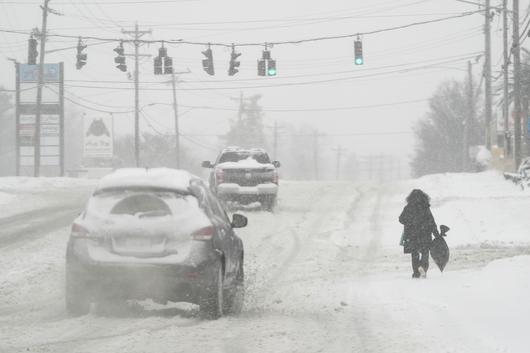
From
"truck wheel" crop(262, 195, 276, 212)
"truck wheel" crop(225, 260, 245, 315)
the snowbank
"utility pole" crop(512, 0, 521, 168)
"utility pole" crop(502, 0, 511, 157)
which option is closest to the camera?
the snowbank

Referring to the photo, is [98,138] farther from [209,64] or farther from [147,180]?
[147,180]

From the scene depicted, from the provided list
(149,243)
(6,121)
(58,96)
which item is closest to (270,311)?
(149,243)

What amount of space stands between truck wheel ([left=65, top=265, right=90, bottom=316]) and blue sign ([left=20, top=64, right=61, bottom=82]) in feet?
161

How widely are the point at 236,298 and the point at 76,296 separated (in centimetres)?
234

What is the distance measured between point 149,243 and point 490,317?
12.5 feet

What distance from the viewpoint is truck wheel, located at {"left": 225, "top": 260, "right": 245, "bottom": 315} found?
973 centimetres

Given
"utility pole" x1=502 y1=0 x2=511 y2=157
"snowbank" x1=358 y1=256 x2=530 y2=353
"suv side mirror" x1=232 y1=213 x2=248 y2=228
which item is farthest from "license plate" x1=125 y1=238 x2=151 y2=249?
"utility pole" x1=502 y1=0 x2=511 y2=157

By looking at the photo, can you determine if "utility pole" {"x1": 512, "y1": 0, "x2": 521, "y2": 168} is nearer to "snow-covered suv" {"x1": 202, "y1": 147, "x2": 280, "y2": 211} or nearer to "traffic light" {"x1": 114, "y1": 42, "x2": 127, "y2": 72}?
"snow-covered suv" {"x1": 202, "y1": 147, "x2": 280, "y2": 211}

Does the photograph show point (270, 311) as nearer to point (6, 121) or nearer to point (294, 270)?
point (294, 270)

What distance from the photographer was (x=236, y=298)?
10477mm

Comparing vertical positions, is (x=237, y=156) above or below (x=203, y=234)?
above

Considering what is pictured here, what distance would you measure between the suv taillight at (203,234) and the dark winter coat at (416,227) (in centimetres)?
500

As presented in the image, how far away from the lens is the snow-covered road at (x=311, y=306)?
7.71m

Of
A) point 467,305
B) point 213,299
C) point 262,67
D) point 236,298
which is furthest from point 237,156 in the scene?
point 213,299
